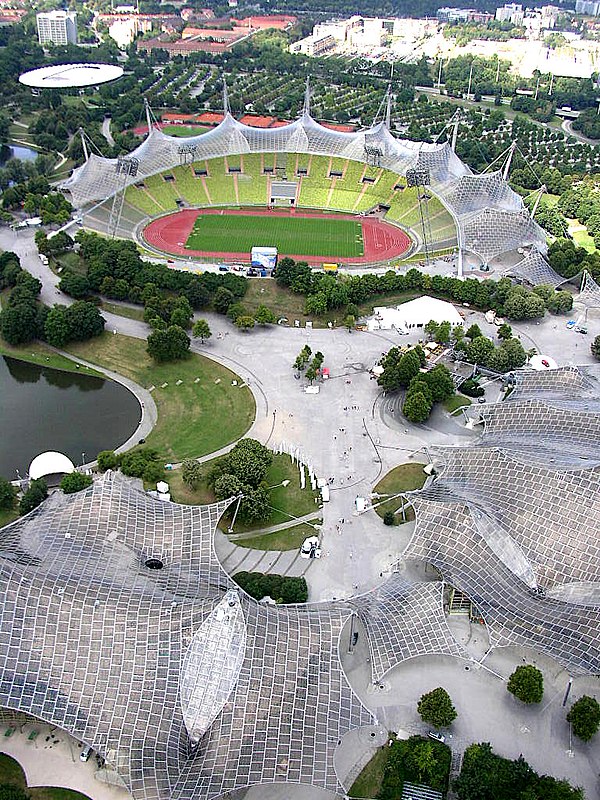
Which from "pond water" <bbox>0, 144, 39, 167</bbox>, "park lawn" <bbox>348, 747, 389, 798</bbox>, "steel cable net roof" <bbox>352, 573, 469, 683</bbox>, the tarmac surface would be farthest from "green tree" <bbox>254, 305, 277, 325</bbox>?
"pond water" <bbox>0, 144, 39, 167</bbox>

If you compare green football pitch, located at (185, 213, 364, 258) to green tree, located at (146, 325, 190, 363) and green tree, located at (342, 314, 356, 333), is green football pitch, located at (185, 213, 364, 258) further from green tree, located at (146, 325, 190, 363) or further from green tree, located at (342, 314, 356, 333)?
green tree, located at (146, 325, 190, 363)

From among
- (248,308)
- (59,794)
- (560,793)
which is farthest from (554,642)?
(248,308)

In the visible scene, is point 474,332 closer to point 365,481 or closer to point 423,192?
point 365,481

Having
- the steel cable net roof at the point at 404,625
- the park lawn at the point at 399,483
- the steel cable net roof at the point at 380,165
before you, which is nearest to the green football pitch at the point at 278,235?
the steel cable net roof at the point at 380,165

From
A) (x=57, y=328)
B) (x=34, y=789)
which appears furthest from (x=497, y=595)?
(x=57, y=328)

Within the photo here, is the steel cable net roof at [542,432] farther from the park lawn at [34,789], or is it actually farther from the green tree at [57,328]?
the green tree at [57,328]

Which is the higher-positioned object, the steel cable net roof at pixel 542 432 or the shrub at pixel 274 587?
the steel cable net roof at pixel 542 432
